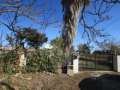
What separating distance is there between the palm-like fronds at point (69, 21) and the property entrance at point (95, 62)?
7380 mm

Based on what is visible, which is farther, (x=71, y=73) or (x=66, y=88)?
(x=71, y=73)

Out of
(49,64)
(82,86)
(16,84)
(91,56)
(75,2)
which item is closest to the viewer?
(16,84)

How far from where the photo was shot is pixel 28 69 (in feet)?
63.5

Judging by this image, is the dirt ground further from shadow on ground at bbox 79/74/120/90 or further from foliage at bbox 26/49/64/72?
foliage at bbox 26/49/64/72

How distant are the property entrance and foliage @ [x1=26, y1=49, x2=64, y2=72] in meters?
6.02

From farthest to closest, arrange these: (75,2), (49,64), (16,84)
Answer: (49,64)
(75,2)
(16,84)

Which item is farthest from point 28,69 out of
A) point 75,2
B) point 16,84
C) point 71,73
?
point 75,2

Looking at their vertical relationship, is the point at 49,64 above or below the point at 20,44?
below

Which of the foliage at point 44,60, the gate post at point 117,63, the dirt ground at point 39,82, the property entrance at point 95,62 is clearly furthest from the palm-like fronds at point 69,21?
the gate post at point 117,63

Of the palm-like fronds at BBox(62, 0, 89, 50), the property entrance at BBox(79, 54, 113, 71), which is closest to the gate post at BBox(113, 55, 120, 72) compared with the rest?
the property entrance at BBox(79, 54, 113, 71)

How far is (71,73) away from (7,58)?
4.88 meters

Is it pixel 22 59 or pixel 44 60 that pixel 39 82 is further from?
pixel 22 59

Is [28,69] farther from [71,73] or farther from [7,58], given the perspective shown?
[71,73]

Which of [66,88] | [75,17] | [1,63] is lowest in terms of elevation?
[66,88]
